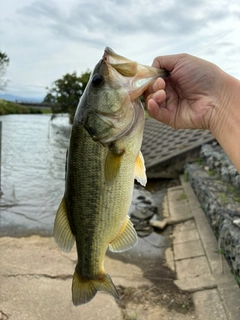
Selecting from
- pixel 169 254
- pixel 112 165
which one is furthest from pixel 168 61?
pixel 169 254

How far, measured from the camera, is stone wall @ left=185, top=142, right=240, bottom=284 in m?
5.07

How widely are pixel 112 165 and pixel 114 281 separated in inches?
139

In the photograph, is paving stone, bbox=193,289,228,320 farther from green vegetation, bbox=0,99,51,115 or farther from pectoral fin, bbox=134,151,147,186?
green vegetation, bbox=0,99,51,115

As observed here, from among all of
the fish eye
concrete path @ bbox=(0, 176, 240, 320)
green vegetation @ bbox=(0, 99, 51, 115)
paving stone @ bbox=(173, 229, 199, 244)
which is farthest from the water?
green vegetation @ bbox=(0, 99, 51, 115)

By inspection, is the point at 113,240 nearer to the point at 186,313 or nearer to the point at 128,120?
the point at 128,120

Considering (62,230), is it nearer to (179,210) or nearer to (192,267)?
(192,267)

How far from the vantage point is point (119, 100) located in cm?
214

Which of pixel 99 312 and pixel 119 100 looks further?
pixel 99 312

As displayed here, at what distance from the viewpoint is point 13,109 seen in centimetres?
5269

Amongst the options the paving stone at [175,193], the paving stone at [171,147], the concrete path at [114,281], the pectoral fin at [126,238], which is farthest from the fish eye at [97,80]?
the paving stone at [171,147]

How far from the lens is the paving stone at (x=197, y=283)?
4.93m

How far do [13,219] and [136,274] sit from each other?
11.6 feet

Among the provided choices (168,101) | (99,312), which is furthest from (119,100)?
(99,312)

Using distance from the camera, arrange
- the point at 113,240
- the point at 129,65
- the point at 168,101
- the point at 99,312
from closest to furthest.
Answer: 1. the point at 129,65
2. the point at 113,240
3. the point at 168,101
4. the point at 99,312
